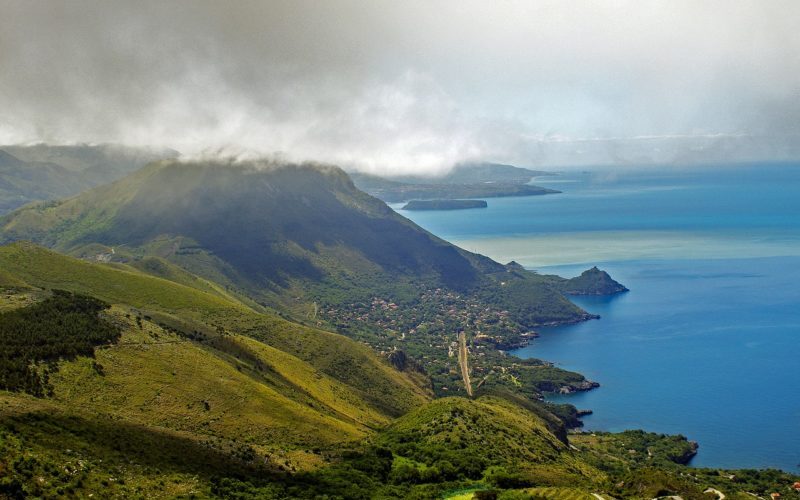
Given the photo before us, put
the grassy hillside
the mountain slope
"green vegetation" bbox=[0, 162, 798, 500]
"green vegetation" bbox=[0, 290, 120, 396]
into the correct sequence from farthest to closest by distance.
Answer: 1. the mountain slope
2. "green vegetation" bbox=[0, 290, 120, 396]
3. "green vegetation" bbox=[0, 162, 798, 500]
4. the grassy hillside

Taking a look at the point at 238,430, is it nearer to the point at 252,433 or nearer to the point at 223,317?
the point at 252,433

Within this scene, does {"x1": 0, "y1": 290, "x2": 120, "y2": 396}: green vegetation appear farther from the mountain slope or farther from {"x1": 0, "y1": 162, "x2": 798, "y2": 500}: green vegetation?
the mountain slope

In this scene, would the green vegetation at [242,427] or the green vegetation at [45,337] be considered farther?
the green vegetation at [45,337]

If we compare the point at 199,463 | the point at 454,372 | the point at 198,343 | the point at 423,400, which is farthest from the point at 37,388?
the point at 454,372

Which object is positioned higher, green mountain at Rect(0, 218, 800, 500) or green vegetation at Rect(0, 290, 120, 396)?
green vegetation at Rect(0, 290, 120, 396)

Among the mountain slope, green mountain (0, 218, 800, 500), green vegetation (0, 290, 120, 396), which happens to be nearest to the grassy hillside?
green mountain (0, 218, 800, 500)

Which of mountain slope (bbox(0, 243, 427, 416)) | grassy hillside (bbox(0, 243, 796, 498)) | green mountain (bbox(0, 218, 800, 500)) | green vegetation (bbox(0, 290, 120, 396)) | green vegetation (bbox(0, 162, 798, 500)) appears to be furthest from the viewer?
mountain slope (bbox(0, 243, 427, 416))

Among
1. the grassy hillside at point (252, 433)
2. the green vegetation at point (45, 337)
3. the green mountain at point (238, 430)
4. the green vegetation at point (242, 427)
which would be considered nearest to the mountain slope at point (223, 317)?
the green vegetation at point (242, 427)

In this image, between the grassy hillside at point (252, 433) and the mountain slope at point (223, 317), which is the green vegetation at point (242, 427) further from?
the mountain slope at point (223, 317)
